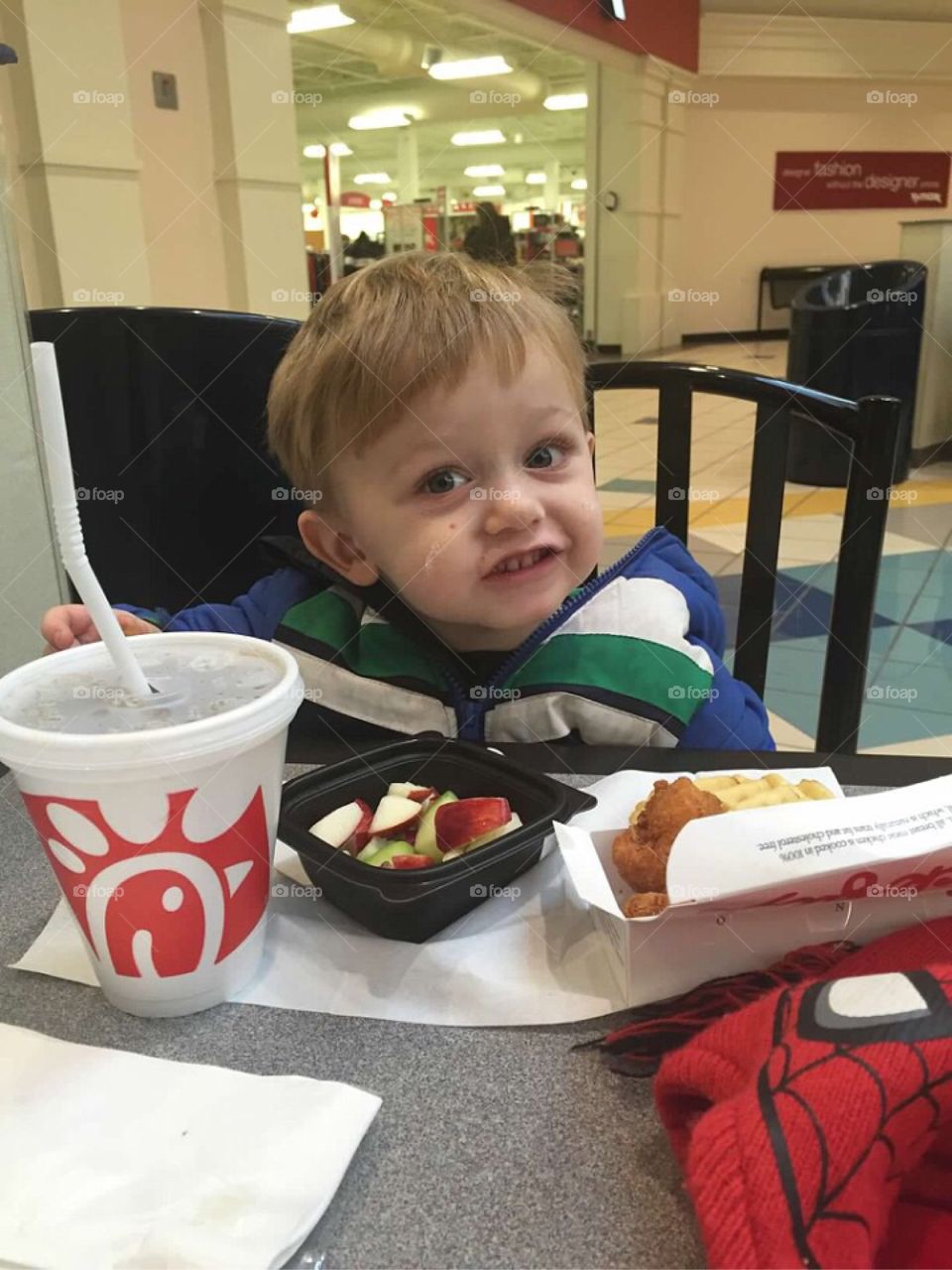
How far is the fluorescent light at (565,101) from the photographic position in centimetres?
1029

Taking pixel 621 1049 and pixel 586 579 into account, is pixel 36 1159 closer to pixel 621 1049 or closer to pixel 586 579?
pixel 621 1049

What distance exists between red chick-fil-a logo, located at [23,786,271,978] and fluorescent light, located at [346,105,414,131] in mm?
12185

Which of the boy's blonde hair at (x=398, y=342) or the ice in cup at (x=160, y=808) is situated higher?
the boy's blonde hair at (x=398, y=342)

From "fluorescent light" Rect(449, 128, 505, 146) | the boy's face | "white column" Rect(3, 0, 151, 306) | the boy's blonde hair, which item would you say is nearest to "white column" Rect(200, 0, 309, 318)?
"white column" Rect(3, 0, 151, 306)

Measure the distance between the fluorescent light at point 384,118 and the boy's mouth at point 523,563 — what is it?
11.8 meters

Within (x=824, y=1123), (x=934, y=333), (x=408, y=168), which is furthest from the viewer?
(x=408, y=168)

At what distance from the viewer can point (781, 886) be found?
0.45 metres

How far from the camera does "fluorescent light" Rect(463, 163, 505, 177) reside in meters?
16.6

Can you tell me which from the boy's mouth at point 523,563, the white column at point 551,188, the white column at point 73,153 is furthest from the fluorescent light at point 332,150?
the boy's mouth at point 523,563

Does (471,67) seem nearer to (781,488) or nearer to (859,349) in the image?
(859,349)

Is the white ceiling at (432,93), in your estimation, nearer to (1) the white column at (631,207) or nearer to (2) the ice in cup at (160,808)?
(1) the white column at (631,207)

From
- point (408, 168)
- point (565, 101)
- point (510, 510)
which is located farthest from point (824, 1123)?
point (408, 168)

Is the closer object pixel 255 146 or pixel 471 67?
pixel 255 146

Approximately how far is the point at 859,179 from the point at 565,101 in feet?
10.7
